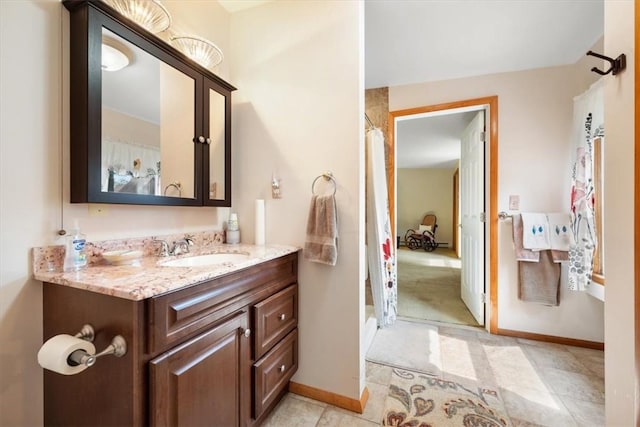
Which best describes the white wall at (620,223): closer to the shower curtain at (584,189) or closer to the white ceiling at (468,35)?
the white ceiling at (468,35)

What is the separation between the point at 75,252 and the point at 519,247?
2930 mm

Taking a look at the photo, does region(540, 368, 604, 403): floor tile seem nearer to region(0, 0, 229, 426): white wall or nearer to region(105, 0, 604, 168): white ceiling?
region(105, 0, 604, 168): white ceiling

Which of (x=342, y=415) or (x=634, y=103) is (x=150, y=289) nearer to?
(x=342, y=415)

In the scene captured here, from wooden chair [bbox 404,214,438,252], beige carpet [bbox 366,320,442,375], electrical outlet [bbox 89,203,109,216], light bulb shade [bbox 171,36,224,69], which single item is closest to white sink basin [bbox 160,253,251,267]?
electrical outlet [bbox 89,203,109,216]

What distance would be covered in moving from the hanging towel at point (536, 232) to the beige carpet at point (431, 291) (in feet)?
3.07

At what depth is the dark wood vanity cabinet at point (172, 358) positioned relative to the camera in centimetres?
74

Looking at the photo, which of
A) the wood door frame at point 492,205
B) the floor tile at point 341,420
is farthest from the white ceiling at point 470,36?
the floor tile at point 341,420

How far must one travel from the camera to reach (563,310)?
86.1 inches

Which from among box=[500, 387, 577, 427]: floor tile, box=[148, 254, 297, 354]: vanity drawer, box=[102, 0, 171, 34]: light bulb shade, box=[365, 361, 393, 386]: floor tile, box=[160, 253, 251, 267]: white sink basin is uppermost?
box=[102, 0, 171, 34]: light bulb shade

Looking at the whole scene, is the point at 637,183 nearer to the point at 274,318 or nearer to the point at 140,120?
the point at 274,318

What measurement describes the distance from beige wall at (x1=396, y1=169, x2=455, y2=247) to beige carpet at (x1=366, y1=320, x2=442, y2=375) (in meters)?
6.11

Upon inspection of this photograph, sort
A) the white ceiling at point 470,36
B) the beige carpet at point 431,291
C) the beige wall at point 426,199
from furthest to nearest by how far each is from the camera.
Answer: the beige wall at point 426,199
the beige carpet at point 431,291
the white ceiling at point 470,36

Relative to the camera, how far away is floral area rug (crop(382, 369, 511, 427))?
1.34m

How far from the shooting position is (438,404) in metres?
1.46
